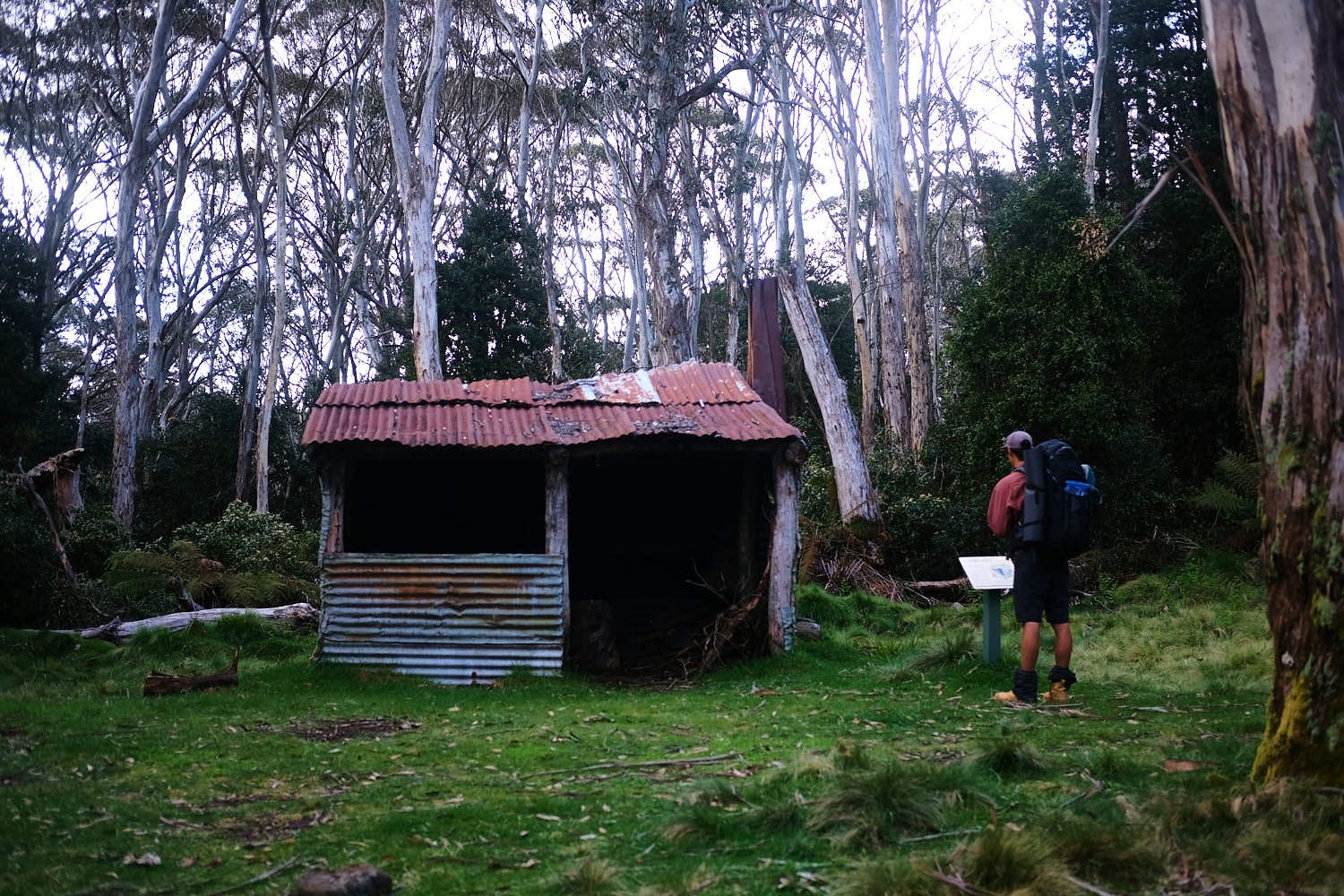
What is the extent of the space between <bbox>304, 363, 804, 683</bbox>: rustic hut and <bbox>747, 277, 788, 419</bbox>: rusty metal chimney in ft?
4.90

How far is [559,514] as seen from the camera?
976 cm

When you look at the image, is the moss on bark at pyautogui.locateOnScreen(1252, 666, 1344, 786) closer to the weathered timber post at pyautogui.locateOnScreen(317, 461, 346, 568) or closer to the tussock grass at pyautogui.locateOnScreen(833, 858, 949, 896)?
the tussock grass at pyautogui.locateOnScreen(833, 858, 949, 896)

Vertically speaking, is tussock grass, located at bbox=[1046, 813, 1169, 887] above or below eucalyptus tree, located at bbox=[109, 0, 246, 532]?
below

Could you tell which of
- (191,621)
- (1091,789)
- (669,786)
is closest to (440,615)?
(191,621)

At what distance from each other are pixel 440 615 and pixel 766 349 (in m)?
5.91

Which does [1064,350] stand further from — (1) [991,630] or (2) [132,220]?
(2) [132,220]

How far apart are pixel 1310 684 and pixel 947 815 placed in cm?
144

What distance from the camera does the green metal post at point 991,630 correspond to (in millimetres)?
8523

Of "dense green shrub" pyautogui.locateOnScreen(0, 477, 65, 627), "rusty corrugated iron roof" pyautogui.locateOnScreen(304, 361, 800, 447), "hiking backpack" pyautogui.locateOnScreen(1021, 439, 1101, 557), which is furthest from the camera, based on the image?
"dense green shrub" pyautogui.locateOnScreen(0, 477, 65, 627)

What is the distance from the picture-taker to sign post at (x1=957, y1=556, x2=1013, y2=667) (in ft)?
26.7

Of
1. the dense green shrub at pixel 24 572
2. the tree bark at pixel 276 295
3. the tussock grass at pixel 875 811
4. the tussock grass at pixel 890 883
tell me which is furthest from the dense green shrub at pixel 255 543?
the tussock grass at pixel 890 883

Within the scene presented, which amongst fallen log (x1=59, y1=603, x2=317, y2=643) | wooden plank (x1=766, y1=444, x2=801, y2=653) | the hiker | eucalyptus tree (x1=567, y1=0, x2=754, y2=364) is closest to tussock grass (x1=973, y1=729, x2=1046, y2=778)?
the hiker

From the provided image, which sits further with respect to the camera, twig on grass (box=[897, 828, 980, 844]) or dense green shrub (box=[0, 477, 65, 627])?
dense green shrub (box=[0, 477, 65, 627])

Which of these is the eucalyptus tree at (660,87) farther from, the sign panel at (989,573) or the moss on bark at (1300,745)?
the moss on bark at (1300,745)
